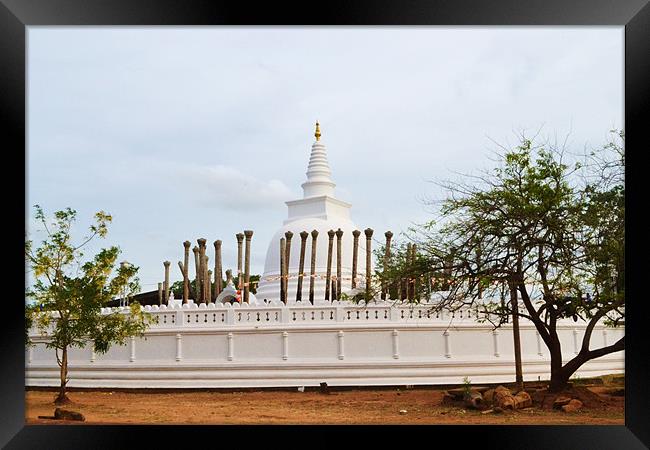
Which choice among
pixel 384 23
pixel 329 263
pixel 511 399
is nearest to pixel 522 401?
pixel 511 399

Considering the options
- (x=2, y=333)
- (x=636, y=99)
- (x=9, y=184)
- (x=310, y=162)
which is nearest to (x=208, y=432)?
(x=2, y=333)

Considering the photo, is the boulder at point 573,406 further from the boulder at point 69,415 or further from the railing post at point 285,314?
the boulder at point 69,415

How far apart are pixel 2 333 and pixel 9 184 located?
54.5 inches

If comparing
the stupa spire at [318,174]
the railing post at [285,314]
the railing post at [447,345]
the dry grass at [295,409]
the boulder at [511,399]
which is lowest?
the dry grass at [295,409]

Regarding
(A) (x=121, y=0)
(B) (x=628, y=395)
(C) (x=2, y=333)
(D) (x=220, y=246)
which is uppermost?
(A) (x=121, y=0)

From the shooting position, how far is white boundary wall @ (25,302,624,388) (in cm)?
1230

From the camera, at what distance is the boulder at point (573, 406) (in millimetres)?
10594

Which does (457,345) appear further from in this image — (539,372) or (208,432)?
(208,432)

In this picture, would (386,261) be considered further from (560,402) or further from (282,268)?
(560,402)

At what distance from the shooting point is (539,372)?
1311 centimetres

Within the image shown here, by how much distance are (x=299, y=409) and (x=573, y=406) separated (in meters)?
3.93

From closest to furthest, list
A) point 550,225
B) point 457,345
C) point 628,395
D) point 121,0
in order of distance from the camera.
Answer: point 121,0 < point 628,395 < point 550,225 < point 457,345

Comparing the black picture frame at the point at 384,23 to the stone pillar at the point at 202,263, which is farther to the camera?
the stone pillar at the point at 202,263

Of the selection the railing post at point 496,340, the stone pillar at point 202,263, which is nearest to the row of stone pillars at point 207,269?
the stone pillar at point 202,263
